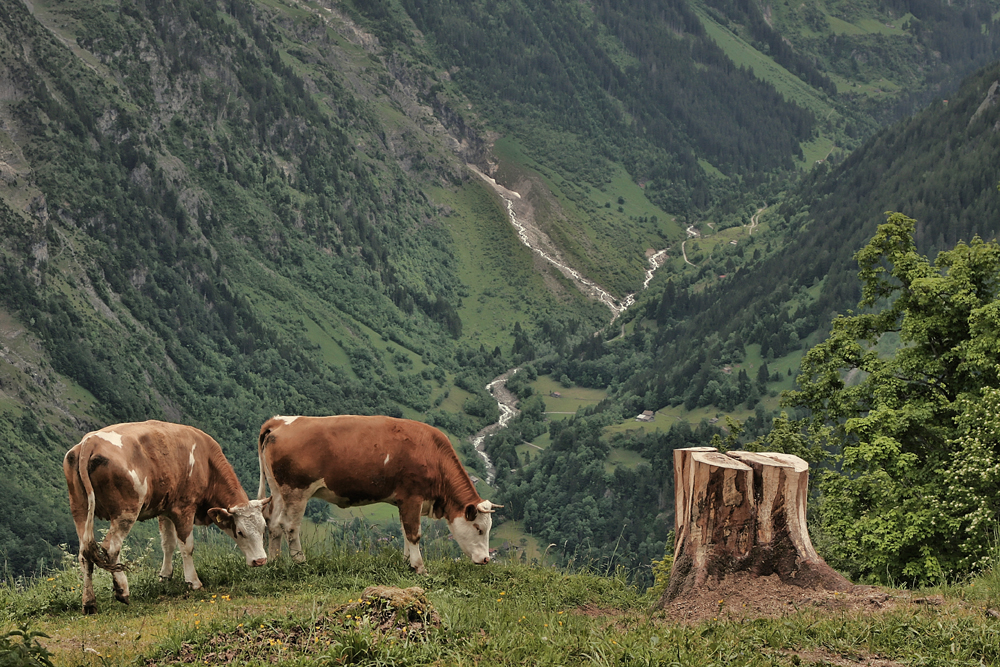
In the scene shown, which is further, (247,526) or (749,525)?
(247,526)

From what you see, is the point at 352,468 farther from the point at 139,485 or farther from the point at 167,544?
the point at 139,485

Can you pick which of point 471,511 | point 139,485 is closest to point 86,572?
point 139,485

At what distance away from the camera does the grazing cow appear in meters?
20.3

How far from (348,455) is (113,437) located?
4786 millimetres

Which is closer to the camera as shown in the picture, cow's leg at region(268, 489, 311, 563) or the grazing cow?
the grazing cow

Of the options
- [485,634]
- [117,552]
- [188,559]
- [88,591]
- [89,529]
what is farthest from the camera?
[188,559]

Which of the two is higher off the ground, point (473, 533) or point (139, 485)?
point (139, 485)

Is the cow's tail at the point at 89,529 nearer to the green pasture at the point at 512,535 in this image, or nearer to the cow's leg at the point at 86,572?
the cow's leg at the point at 86,572

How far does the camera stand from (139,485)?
17.9 m

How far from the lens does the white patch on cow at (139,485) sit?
17766 mm

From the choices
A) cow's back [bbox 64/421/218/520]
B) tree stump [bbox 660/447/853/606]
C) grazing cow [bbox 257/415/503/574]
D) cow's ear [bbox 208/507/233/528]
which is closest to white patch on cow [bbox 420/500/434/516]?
grazing cow [bbox 257/415/503/574]

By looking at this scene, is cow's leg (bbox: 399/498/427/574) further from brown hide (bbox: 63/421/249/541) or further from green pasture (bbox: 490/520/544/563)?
Answer: green pasture (bbox: 490/520/544/563)

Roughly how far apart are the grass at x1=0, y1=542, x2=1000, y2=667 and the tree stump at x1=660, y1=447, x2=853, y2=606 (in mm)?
1300

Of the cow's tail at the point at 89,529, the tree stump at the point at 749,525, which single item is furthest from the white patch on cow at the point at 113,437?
the tree stump at the point at 749,525
